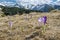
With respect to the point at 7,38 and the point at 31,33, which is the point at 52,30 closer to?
the point at 31,33

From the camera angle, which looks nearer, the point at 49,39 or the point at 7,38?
the point at 49,39

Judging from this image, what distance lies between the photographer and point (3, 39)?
7.09m

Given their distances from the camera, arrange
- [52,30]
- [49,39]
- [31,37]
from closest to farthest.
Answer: [49,39], [31,37], [52,30]

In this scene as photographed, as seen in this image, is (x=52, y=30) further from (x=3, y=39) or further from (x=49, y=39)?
(x=3, y=39)

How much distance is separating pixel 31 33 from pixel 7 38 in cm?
78

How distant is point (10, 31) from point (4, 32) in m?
0.21

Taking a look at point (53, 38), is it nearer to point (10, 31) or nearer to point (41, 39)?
point (41, 39)

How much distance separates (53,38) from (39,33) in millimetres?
654

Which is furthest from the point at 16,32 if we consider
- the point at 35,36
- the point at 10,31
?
the point at 35,36

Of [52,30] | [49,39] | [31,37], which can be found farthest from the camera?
[52,30]

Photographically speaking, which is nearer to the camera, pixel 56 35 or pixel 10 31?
pixel 56 35

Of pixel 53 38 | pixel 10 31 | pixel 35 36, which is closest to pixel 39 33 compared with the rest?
pixel 35 36

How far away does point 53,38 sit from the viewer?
6.74m

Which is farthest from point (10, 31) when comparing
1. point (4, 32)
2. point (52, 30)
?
point (52, 30)
